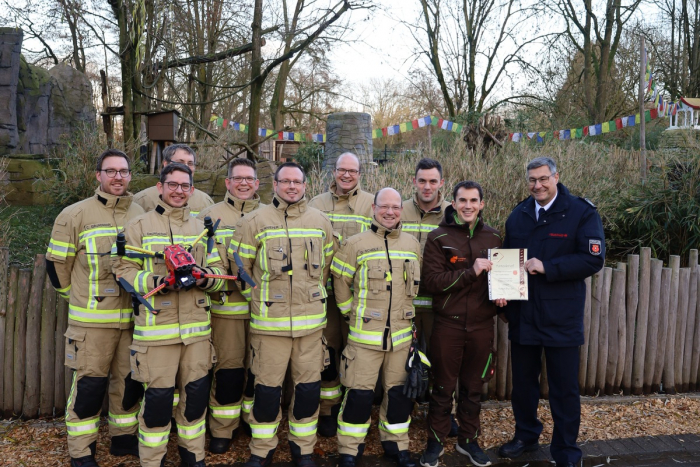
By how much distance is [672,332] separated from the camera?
540 cm

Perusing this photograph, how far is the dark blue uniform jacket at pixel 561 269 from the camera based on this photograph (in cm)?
398

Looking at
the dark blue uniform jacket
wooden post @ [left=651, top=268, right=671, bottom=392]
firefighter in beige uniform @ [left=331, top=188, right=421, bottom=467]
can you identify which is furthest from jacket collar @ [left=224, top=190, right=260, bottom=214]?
wooden post @ [left=651, top=268, right=671, bottom=392]

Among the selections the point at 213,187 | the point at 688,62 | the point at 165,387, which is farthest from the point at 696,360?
the point at 688,62

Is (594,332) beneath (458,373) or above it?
above

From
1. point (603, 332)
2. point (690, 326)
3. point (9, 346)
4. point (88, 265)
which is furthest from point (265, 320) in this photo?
point (690, 326)

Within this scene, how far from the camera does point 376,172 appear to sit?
8.26 m

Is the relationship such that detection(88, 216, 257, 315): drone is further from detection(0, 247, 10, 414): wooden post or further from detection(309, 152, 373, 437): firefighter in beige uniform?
detection(0, 247, 10, 414): wooden post

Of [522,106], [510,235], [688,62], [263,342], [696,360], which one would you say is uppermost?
[688,62]

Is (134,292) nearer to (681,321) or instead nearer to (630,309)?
(630,309)

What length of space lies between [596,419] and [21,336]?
5.39 meters

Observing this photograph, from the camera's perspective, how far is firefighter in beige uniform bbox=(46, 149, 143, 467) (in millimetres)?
3986

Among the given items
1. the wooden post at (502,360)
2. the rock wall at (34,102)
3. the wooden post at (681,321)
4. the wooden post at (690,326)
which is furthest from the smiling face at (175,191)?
the rock wall at (34,102)

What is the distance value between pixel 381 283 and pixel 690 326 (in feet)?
11.8

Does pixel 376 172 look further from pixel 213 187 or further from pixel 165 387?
pixel 165 387
